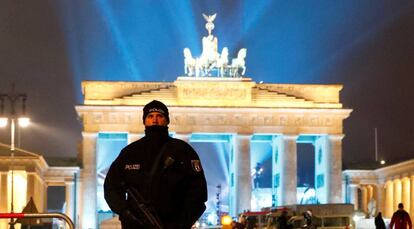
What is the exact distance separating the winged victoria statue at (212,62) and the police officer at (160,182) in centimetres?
6847

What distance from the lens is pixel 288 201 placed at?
7656 cm

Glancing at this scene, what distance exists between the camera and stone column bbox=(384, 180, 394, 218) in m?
81.9

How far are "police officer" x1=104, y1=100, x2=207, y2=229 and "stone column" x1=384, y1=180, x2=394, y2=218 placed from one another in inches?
2954

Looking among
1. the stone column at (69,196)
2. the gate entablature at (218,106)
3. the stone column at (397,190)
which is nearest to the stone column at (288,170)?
the gate entablature at (218,106)

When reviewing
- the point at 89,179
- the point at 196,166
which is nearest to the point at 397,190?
the point at 89,179

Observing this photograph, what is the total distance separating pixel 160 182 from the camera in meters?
7.32

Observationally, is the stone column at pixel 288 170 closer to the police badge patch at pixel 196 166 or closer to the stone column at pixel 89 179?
the stone column at pixel 89 179

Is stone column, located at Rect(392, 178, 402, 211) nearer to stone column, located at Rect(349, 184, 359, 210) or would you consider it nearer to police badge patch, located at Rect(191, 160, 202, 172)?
stone column, located at Rect(349, 184, 359, 210)

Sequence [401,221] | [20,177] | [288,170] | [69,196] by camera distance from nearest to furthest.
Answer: [401,221], [20,177], [69,196], [288,170]

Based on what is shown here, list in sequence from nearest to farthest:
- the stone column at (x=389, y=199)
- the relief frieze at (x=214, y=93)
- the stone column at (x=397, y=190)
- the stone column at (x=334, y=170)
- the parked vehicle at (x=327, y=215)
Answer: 1. the parked vehicle at (x=327, y=215)
2. the relief frieze at (x=214, y=93)
3. the stone column at (x=334, y=170)
4. the stone column at (x=397, y=190)
5. the stone column at (x=389, y=199)

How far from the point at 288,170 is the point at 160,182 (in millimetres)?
70255

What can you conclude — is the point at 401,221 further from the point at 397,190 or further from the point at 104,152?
the point at 104,152

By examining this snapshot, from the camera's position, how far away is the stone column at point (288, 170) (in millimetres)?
76562

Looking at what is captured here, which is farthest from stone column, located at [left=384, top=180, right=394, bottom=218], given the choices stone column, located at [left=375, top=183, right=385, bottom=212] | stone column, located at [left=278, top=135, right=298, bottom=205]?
stone column, located at [left=278, top=135, right=298, bottom=205]
